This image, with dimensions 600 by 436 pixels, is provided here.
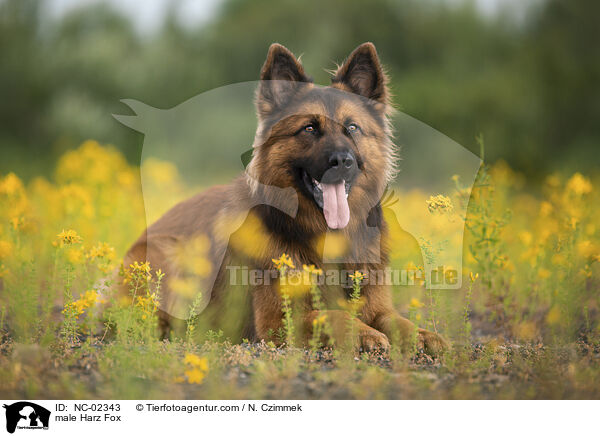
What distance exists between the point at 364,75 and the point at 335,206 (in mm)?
1081

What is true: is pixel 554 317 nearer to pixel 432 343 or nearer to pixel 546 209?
pixel 546 209

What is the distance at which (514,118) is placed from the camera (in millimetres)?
7840

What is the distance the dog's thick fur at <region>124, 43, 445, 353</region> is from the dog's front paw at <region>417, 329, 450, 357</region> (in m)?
0.08

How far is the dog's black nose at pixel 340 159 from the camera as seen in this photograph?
3821mm

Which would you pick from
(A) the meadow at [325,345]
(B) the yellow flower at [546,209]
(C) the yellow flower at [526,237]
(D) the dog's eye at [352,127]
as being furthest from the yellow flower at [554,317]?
(D) the dog's eye at [352,127]

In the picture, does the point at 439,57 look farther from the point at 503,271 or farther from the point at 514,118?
the point at 503,271

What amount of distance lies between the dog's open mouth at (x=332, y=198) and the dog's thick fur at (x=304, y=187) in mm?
72

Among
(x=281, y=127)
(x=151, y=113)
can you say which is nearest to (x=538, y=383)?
(x=281, y=127)

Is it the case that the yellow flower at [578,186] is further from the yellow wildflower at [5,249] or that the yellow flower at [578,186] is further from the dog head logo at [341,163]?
the yellow wildflower at [5,249]

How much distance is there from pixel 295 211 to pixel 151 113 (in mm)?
1861

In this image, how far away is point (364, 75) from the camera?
14.1 ft

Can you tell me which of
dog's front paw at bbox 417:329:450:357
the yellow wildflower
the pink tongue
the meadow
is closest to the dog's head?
the pink tongue
